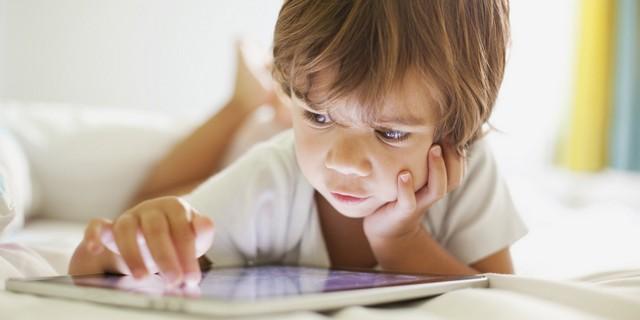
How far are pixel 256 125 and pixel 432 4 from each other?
845 millimetres

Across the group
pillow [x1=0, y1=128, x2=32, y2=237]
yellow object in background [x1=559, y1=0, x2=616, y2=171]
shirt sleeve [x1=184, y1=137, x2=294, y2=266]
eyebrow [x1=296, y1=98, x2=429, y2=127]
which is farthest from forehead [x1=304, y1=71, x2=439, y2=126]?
yellow object in background [x1=559, y1=0, x2=616, y2=171]

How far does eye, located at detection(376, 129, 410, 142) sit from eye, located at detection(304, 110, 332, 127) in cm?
6

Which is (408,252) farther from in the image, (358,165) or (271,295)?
(271,295)

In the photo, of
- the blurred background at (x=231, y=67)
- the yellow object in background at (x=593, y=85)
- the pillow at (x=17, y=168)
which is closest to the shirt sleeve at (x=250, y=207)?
the pillow at (x=17, y=168)

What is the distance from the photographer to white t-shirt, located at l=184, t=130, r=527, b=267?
993 millimetres

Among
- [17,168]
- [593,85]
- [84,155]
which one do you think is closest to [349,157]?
[17,168]

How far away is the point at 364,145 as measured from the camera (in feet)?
2.73

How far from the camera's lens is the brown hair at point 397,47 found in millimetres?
788

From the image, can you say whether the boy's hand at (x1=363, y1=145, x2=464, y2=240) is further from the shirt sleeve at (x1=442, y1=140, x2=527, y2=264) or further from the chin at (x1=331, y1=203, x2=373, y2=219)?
the shirt sleeve at (x1=442, y1=140, x2=527, y2=264)

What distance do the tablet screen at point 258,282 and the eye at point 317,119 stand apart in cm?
16

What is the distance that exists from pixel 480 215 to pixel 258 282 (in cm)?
47

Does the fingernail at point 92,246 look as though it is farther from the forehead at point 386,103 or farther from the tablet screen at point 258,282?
the forehead at point 386,103

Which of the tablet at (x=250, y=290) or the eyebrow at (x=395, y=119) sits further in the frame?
the eyebrow at (x=395, y=119)

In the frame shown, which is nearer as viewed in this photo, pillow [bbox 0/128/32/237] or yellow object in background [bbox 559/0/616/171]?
pillow [bbox 0/128/32/237]
